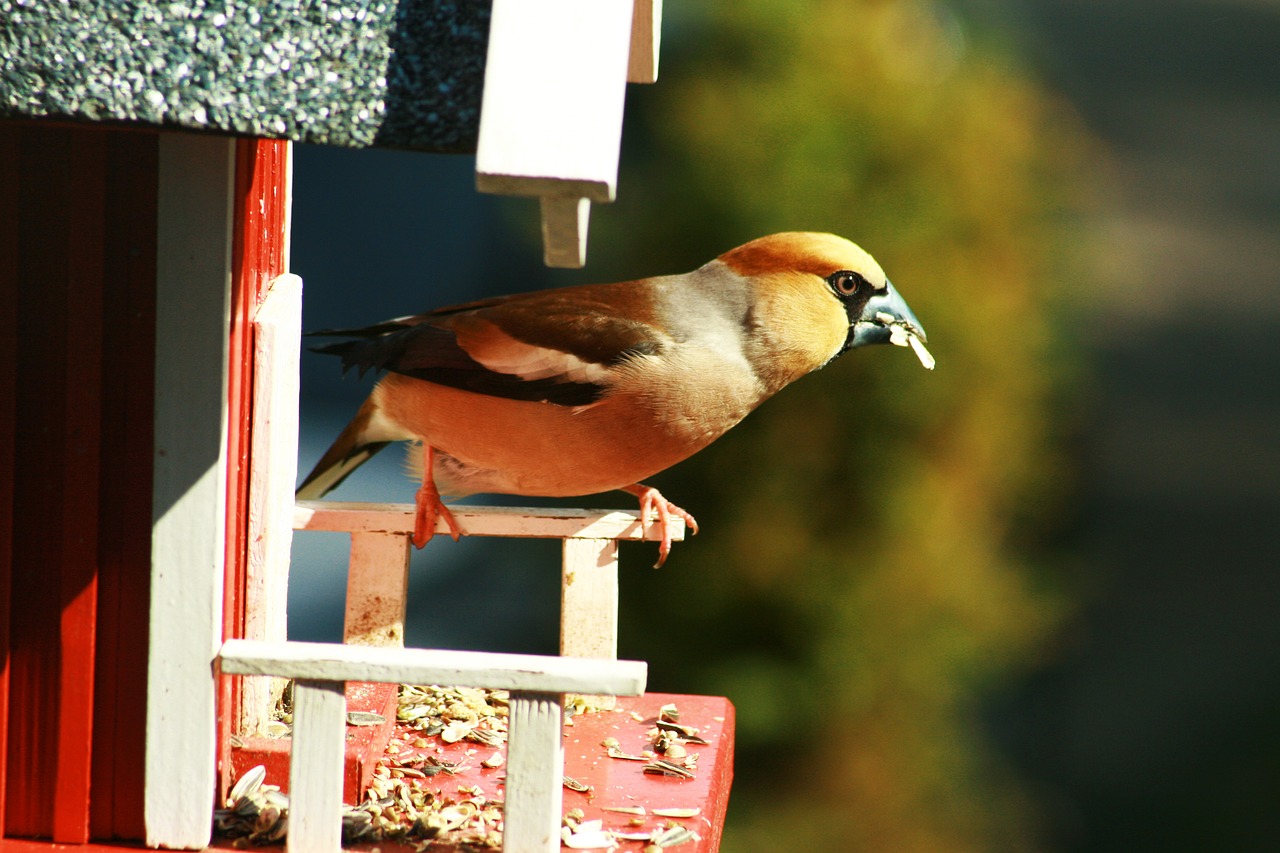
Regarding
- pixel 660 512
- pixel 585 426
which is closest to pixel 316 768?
pixel 585 426

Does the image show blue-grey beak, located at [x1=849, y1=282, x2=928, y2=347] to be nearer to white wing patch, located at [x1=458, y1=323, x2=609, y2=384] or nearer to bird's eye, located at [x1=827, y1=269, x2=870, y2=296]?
bird's eye, located at [x1=827, y1=269, x2=870, y2=296]

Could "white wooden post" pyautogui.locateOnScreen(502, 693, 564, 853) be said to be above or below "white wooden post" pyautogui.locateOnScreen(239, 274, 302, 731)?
below

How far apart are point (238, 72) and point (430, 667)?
732 millimetres

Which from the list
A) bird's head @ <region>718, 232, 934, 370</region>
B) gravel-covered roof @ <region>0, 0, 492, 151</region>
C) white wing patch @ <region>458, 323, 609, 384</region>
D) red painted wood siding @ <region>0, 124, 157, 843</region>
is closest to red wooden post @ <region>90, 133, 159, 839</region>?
red painted wood siding @ <region>0, 124, 157, 843</region>

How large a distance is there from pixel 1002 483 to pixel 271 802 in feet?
12.5

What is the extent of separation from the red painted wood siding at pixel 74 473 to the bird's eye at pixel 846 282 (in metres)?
1.23

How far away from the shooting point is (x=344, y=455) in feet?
9.06

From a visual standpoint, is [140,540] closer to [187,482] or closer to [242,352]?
[187,482]

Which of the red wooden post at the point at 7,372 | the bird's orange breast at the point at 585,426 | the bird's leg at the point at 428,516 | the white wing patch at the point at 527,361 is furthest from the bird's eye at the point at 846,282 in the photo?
the red wooden post at the point at 7,372

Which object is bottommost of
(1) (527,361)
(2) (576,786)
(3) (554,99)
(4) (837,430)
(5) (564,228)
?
(2) (576,786)

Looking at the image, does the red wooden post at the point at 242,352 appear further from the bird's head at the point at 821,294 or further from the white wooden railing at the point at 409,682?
the bird's head at the point at 821,294

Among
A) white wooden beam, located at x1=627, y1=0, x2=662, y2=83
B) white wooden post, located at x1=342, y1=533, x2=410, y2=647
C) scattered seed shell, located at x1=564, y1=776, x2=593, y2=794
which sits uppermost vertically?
white wooden beam, located at x1=627, y1=0, x2=662, y2=83

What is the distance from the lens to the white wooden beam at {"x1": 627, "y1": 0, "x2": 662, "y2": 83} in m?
2.38

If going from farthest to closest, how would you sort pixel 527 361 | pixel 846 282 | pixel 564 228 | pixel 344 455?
pixel 344 455
pixel 846 282
pixel 527 361
pixel 564 228
